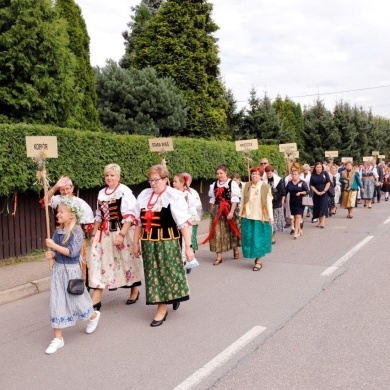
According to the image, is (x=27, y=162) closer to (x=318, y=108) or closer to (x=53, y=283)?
(x=53, y=283)

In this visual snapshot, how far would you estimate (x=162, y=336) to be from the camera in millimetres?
5230

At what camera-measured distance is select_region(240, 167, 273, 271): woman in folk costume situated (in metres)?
8.59

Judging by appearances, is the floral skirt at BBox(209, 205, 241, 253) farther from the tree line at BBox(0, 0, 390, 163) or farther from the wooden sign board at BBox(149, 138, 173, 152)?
→ the tree line at BBox(0, 0, 390, 163)

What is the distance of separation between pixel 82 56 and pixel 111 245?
36.5 ft

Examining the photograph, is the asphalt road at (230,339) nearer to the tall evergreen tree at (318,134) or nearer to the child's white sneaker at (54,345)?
the child's white sneaker at (54,345)

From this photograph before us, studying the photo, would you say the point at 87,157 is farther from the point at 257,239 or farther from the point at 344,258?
the point at 344,258

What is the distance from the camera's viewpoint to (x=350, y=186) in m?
17.3

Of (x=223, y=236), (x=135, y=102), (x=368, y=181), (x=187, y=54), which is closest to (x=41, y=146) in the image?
(x=223, y=236)

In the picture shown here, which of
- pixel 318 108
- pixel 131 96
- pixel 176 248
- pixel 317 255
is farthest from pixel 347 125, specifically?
pixel 176 248

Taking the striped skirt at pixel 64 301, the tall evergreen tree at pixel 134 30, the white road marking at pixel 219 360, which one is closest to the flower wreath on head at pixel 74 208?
the striped skirt at pixel 64 301

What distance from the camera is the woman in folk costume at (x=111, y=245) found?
6.09 meters

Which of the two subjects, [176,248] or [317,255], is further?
[317,255]

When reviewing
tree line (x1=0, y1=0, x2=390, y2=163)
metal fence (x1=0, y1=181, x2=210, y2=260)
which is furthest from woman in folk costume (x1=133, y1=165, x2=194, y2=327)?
tree line (x1=0, y1=0, x2=390, y2=163)

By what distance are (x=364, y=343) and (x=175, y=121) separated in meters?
16.1
